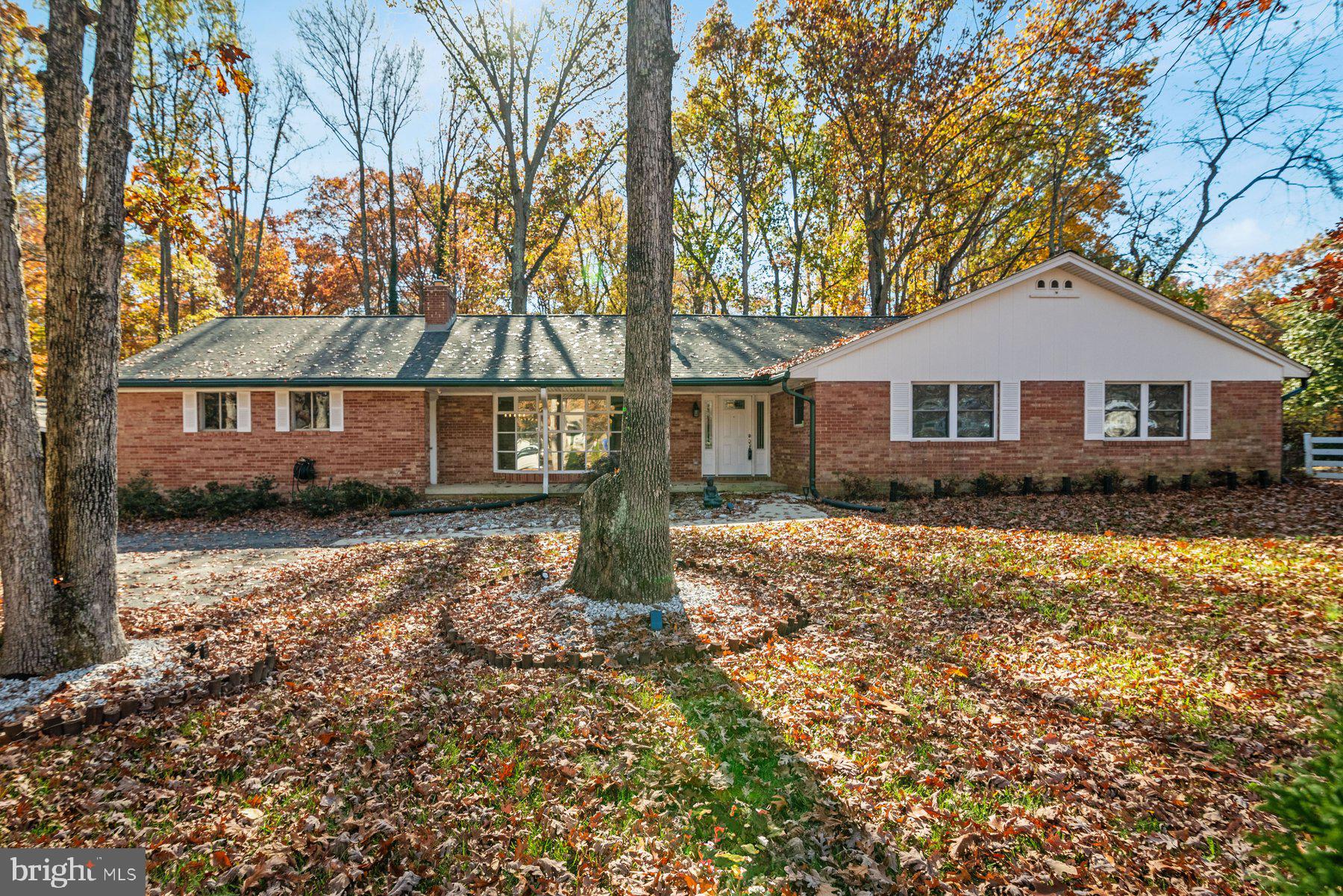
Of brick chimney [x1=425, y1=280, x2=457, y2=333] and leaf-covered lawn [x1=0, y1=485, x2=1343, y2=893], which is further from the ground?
brick chimney [x1=425, y1=280, x2=457, y2=333]

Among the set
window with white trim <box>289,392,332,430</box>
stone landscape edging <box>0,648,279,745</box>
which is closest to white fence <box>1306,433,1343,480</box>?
stone landscape edging <box>0,648,279,745</box>

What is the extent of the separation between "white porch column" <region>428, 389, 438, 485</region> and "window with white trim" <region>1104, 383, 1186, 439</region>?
1549cm

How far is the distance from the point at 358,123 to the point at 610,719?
91.5 ft

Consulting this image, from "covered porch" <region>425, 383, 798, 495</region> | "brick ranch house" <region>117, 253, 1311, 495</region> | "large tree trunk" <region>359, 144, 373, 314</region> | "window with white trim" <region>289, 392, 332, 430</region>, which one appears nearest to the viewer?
"brick ranch house" <region>117, 253, 1311, 495</region>

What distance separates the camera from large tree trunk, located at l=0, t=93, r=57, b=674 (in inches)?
168

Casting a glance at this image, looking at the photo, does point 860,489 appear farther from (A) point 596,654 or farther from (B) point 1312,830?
(B) point 1312,830

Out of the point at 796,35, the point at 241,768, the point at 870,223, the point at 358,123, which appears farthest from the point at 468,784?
the point at 358,123

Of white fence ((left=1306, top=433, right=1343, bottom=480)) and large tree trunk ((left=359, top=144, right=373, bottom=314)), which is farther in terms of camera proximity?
large tree trunk ((left=359, top=144, right=373, bottom=314))

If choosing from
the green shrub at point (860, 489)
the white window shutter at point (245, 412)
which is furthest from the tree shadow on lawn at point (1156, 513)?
the white window shutter at point (245, 412)

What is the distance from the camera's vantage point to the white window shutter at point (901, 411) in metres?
13.3

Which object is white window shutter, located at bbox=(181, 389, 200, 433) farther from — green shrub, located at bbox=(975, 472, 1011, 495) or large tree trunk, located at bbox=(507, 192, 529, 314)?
green shrub, located at bbox=(975, 472, 1011, 495)

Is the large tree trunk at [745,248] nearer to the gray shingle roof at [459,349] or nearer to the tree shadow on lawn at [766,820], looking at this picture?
the gray shingle roof at [459,349]

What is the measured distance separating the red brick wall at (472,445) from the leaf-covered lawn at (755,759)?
9.43 metres

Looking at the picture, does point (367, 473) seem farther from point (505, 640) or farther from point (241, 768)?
point (241, 768)
